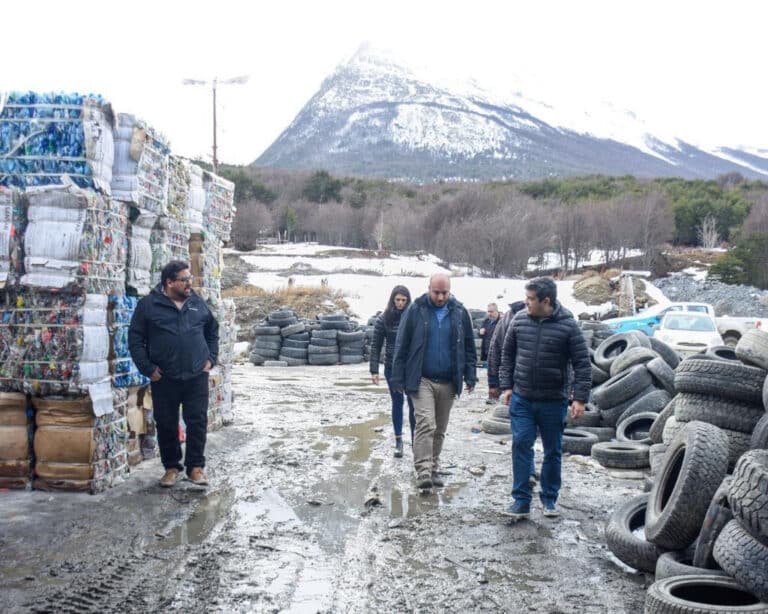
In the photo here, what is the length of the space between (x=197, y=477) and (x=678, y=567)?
13.2ft

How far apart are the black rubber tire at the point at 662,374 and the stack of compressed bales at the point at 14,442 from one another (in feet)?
24.8

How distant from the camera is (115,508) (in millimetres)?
5695

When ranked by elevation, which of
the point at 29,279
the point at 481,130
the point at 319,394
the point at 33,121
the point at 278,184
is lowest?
the point at 319,394

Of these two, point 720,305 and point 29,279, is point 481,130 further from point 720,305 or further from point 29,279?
point 29,279

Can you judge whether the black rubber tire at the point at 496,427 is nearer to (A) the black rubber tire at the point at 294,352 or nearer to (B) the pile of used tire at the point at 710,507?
(B) the pile of used tire at the point at 710,507

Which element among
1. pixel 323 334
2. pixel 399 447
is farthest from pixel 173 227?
pixel 323 334

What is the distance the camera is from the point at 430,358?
266 inches

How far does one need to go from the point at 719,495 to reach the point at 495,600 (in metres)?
1.45

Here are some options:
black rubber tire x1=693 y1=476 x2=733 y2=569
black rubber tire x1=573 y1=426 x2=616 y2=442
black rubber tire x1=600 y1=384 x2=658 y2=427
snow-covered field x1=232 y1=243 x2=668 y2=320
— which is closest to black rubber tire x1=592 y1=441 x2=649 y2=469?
black rubber tire x1=573 y1=426 x2=616 y2=442

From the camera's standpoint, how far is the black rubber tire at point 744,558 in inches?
141

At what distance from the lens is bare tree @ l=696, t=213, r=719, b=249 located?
175 feet

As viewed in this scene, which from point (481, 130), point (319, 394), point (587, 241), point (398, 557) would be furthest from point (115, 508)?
point (481, 130)

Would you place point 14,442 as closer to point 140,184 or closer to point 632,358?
point 140,184

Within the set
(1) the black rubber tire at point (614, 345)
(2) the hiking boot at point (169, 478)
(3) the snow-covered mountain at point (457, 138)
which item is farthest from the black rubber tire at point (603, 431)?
(3) the snow-covered mountain at point (457, 138)
